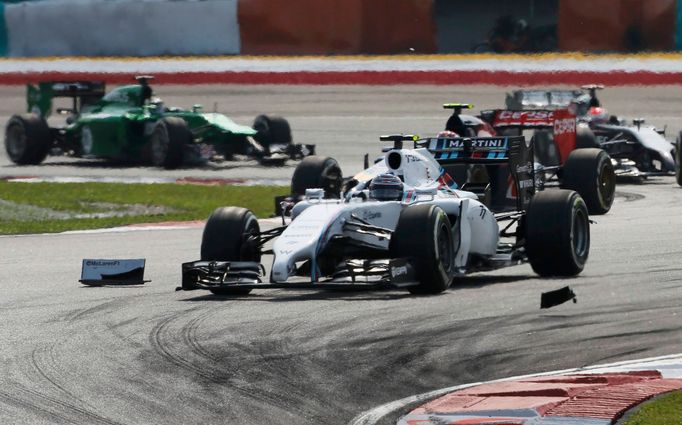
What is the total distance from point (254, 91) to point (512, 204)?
22.0 metres

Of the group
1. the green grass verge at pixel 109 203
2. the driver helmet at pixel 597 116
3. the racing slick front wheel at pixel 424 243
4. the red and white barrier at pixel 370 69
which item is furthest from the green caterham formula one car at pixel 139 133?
the racing slick front wheel at pixel 424 243

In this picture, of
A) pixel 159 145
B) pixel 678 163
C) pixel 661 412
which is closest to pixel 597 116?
pixel 678 163

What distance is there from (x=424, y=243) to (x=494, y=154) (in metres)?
3.15

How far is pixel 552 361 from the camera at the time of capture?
930 cm

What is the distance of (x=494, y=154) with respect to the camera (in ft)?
48.6

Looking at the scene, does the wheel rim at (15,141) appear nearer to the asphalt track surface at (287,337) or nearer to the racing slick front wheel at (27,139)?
the racing slick front wheel at (27,139)

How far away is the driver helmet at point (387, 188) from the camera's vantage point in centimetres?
1326

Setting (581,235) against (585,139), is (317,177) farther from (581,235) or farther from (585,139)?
(585,139)

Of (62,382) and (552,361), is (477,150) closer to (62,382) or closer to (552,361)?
(552,361)

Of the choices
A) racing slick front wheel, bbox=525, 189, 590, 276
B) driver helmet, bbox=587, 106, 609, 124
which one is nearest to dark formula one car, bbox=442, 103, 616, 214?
racing slick front wheel, bbox=525, 189, 590, 276

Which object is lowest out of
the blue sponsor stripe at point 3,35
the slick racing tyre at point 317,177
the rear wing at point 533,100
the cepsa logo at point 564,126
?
the slick racing tyre at point 317,177

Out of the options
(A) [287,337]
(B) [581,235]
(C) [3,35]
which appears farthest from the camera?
(C) [3,35]

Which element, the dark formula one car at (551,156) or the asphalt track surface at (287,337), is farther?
the dark formula one car at (551,156)

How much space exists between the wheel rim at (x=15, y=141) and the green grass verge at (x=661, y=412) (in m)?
24.7
